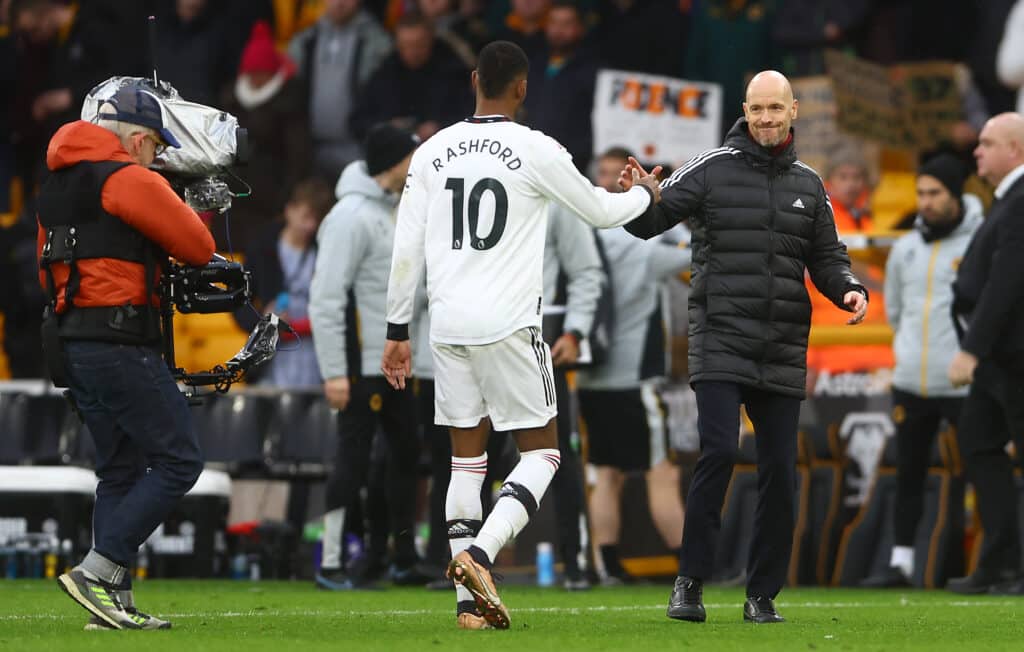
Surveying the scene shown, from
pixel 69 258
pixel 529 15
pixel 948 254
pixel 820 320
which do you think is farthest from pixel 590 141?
pixel 69 258

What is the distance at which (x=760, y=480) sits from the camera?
8375mm

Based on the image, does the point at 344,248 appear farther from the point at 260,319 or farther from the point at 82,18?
the point at 82,18

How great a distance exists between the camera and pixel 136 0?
60.8ft

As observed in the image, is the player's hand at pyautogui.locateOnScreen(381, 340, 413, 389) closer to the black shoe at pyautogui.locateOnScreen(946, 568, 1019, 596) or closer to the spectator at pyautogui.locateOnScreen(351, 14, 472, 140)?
the black shoe at pyautogui.locateOnScreen(946, 568, 1019, 596)

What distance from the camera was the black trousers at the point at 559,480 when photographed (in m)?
11.4

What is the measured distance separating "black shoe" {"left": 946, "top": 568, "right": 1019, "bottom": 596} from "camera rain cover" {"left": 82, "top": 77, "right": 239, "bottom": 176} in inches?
200

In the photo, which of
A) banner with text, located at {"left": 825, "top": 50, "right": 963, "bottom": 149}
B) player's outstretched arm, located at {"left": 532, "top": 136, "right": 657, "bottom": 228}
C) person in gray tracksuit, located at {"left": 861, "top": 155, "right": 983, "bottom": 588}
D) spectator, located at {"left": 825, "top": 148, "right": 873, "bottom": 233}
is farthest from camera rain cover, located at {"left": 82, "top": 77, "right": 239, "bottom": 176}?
banner with text, located at {"left": 825, "top": 50, "right": 963, "bottom": 149}

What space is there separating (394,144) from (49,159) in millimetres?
3784

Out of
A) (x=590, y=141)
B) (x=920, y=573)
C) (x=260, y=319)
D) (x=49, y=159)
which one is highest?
(x=590, y=141)

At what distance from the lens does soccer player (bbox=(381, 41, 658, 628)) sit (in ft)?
25.8

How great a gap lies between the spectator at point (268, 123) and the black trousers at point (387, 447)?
6.17 m

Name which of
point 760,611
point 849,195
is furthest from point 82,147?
point 849,195

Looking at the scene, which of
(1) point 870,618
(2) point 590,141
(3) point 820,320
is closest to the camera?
(1) point 870,618

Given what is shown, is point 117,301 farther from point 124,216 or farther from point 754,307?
point 754,307
